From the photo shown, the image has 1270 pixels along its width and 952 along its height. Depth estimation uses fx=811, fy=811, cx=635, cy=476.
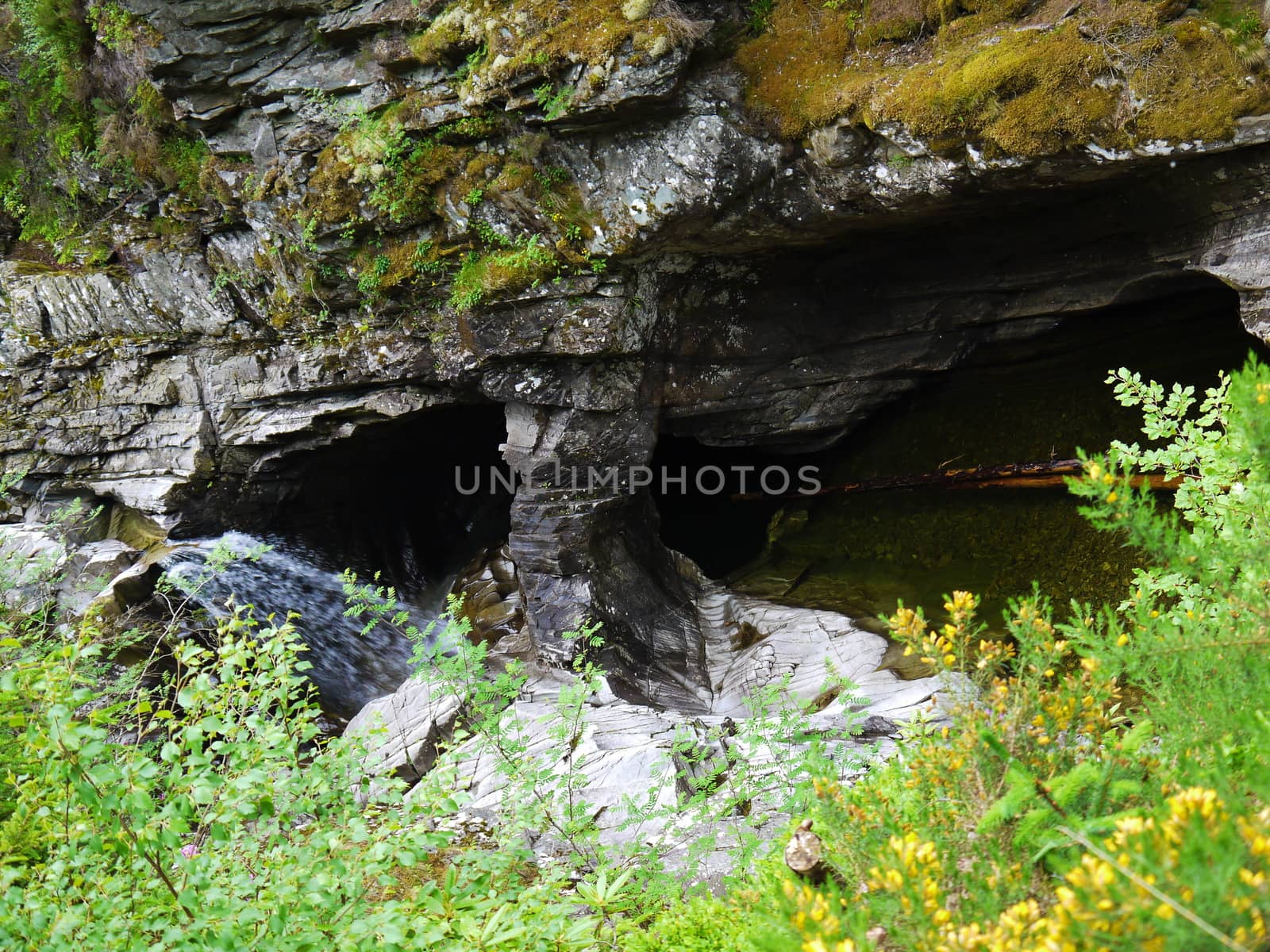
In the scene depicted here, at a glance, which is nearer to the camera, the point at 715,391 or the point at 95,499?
the point at 715,391

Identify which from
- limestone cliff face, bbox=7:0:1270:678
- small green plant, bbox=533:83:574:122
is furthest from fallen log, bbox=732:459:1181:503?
small green plant, bbox=533:83:574:122

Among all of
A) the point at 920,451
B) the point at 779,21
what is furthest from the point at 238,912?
the point at 920,451

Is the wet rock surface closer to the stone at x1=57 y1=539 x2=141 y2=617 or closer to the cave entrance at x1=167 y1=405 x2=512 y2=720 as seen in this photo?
the cave entrance at x1=167 y1=405 x2=512 y2=720

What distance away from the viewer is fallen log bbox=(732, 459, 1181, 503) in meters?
8.30

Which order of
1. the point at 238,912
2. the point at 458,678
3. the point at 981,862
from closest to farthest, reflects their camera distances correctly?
the point at 981,862 < the point at 238,912 < the point at 458,678

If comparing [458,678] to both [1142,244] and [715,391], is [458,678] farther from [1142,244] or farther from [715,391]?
[1142,244]

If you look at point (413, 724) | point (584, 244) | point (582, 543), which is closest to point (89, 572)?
point (413, 724)

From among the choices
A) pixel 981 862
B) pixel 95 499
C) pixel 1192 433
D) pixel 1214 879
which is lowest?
pixel 95 499

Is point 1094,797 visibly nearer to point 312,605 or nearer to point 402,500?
point 312,605

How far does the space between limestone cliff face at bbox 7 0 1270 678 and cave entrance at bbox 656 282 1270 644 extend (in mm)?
624

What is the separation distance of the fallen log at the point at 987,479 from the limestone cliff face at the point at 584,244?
0.82m

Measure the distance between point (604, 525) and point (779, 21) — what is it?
17.0ft

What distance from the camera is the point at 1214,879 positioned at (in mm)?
1673

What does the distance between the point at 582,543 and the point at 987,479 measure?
453 cm
